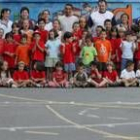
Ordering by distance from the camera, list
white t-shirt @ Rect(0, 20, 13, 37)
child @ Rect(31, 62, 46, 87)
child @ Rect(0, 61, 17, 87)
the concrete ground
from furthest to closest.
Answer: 1. white t-shirt @ Rect(0, 20, 13, 37)
2. child @ Rect(31, 62, 46, 87)
3. child @ Rect(0, 61, 17, 87)
4. the concrete ground

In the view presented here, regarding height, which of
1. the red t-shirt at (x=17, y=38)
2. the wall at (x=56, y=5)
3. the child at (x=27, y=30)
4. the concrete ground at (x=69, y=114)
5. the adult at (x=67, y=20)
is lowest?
the concrete ground at (x=69, y=114)

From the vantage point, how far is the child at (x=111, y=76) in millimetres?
17188

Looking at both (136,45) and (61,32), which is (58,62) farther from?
(136,45)

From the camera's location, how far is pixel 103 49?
57.0ft

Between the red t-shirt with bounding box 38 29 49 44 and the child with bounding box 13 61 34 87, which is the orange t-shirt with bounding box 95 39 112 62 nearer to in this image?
the red t-shirt with bounding box 38 29 49 44

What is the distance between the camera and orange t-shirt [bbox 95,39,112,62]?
1739cm

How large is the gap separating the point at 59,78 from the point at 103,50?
4.99ft

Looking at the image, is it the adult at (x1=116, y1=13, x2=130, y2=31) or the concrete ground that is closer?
the concrete ground

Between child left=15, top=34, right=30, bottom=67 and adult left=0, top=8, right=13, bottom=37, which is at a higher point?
adult left=0, top=8, right=13, bottom=37

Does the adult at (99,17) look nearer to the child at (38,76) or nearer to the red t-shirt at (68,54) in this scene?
the red t-shirt at (68,54)

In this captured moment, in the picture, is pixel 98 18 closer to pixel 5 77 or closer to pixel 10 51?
pixel 10 51

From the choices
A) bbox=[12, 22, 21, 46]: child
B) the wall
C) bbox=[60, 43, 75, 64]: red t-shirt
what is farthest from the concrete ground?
the wall

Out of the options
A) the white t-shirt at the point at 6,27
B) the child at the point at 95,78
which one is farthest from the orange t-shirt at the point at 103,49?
the white t-shirt at the point at 6,27

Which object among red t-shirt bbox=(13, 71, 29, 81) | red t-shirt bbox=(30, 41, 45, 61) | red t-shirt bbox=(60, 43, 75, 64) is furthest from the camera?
red t-shirt bbox=(60, 43, 75, 64)
